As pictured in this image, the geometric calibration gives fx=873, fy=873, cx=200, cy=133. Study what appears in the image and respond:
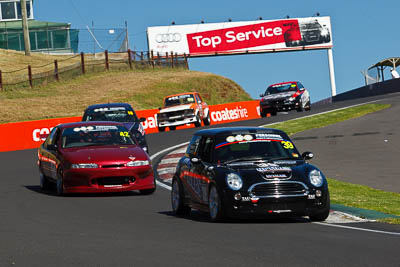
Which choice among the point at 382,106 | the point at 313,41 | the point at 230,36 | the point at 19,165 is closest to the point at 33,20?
the point at 230,36

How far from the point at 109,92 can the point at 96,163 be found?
5011 centimetres

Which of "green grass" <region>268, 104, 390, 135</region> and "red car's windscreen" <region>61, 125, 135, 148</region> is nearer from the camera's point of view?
"red car's windscreen" <region>61, 125, 135, 148</region>

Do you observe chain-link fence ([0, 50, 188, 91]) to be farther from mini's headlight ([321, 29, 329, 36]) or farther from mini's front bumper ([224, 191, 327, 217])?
mini's front bumper ([224, 191, 327, 217])

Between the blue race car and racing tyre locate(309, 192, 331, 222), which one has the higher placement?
the blue race car

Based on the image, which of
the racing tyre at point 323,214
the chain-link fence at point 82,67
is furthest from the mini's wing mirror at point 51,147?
the chain-link fence at point 82,67

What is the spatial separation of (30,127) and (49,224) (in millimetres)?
21322

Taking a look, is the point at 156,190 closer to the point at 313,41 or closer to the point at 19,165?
the point at 19,165

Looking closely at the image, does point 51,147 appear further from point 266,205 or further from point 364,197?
point 266,205

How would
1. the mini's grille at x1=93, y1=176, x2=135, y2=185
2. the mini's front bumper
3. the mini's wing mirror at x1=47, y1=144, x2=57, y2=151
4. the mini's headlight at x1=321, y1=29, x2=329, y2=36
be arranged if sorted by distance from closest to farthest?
the mini's front bumper < the mini's grille at x1=93, y1=176, x2=135, y2=185 < the mini's wing mirror at x1=47, y1=144, x2=57, y2=151 < the mini's headlight at x1=321, y1=29, x2=329, y2=36

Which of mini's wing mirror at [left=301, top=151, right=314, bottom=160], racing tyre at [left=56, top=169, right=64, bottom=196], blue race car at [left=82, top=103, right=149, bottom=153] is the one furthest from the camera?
blue race car at [left=82, top=103, right=149, bottom=153]

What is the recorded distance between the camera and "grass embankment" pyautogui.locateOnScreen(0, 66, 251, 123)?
185 feet

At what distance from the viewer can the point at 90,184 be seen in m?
15.4

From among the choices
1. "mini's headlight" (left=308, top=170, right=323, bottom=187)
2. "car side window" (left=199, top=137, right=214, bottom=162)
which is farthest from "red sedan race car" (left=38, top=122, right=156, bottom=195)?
"mini's headlight" (left=308, top=170, right=323, bottom=187)

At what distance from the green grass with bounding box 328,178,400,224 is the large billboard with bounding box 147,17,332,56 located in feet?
255
